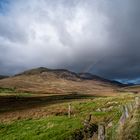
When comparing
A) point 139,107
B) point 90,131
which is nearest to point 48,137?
point 90,131

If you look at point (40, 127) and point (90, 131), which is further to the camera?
point (40, 127)

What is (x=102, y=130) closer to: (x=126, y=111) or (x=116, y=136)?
(x=116, y=136)

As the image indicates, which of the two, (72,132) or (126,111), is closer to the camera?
(126,111)

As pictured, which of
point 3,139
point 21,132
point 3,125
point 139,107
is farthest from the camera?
point 3,125

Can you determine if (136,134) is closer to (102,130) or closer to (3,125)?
(102,130)

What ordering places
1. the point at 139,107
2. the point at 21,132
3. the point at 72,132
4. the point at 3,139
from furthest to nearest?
the point at 21,132 → the point at 3,139 → the point at 72,132 → the point at 139,107

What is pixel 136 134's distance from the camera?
42.3ft

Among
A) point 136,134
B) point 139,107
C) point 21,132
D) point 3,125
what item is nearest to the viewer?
point 136,134

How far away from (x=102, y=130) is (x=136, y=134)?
49.9 inches

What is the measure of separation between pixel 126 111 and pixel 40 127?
15614 mm

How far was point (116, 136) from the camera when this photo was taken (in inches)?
534

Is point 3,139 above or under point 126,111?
Result: under

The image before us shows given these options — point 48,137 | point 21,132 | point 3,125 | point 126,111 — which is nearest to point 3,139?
point 21,132

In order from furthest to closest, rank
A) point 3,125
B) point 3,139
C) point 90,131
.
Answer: point 3,125, point 3,139, point 90,131
